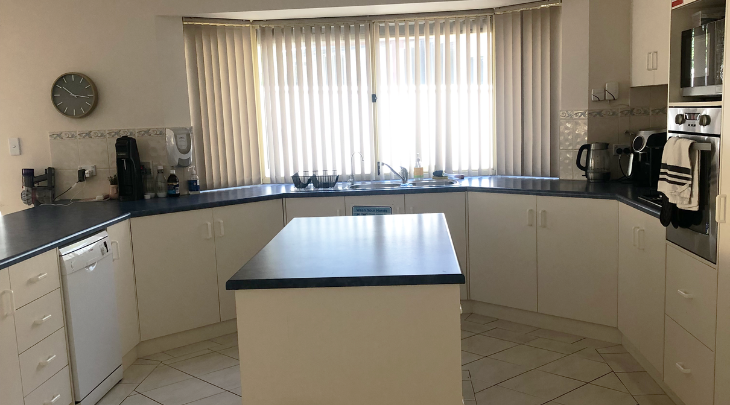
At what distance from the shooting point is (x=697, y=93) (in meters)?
2.77

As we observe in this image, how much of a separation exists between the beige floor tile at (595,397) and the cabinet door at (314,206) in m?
2.01

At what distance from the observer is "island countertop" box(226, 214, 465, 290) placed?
2.01 metres

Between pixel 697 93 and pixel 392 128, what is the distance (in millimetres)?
2503

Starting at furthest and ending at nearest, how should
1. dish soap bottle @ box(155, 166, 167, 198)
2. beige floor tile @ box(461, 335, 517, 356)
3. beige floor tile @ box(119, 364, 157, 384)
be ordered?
dish soap bottle @ box(155, 166, 167, 198), beige floor tile @ box(461, 335, 517, 356), beige floor tile @ box(119, 364, 157, 384)

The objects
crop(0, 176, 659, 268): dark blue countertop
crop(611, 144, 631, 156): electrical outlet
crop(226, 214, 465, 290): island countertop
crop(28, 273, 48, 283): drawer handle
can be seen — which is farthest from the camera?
crop(611, 144, 631, 156): electrical outlet

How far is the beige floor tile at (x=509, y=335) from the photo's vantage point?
4004 millimetres

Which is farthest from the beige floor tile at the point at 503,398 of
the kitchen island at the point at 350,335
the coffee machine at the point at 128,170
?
the coffee machine at the point at 128,170

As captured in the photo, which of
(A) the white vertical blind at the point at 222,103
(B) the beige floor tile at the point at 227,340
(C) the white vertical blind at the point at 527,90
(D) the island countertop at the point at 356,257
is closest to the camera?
(D) the island countertop at the point at 356,257

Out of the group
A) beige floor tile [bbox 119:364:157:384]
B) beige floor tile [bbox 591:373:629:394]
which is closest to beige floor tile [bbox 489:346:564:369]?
beige floor tile [bbox 591:373:629:394]

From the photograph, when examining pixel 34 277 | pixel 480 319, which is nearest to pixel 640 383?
pixel 480 319

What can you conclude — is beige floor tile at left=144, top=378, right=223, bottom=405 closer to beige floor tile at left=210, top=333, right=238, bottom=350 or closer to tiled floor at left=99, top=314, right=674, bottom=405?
tiled floor at left=99, top=314, right=674, bottom=405

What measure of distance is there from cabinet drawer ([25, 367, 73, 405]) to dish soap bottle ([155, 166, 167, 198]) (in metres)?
1.69

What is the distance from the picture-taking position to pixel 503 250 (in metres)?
4.26

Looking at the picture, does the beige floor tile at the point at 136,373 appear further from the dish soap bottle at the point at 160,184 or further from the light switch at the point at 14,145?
the light switch at the point at 14,145
